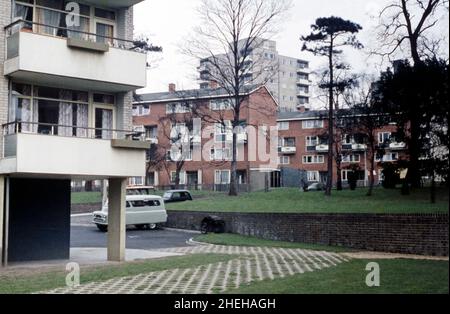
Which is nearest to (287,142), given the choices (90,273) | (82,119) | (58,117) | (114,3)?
(114,3)

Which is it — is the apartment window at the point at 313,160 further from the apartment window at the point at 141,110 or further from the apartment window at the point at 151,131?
the apartment window at the point at 141,110

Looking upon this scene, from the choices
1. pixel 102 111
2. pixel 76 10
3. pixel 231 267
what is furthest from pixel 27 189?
pixel 231 267

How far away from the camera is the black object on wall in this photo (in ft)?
59.0

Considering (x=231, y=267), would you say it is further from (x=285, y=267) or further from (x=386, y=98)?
(x=386, y=98)

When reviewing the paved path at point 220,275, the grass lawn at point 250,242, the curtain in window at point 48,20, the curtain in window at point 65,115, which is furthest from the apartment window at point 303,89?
the curtain in window at point 48,20

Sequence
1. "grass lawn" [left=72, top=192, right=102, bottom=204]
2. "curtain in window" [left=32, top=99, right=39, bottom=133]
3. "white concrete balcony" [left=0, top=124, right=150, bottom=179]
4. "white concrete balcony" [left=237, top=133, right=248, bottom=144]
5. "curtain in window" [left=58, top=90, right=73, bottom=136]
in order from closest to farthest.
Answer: "white concrete balcony" [left=0, top=124, right=150, bottom=179]
"curtain in window" [left=32, top=99, right=39, bottom=133]
"curtain in window" [left=58, top=90, right=73, bottom=136]
"grass lawn" [left=72, top=192, right=102, bottom=204]
"white concrete balcony" [left=237, top=133, right=248, bottom=144]

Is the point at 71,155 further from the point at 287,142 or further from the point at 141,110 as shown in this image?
the point at 287,142

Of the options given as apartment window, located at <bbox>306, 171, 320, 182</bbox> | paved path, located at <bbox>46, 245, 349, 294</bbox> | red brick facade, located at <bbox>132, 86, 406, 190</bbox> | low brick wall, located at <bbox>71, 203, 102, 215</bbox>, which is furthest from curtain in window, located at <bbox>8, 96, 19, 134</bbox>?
apartment window, located at <bbox>306, 171, 320, 182</bbox>

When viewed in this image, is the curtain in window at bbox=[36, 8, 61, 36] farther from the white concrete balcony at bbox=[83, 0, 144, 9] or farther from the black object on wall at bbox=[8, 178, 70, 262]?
the black object on wall at bbox=[8, 178, 70, 262]

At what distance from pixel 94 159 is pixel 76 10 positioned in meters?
4.59

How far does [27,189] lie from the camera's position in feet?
59.7

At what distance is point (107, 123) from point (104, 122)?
0.33ft

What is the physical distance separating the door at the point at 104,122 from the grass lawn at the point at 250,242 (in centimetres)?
728

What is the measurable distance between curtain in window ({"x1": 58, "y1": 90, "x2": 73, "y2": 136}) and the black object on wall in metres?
2.13
